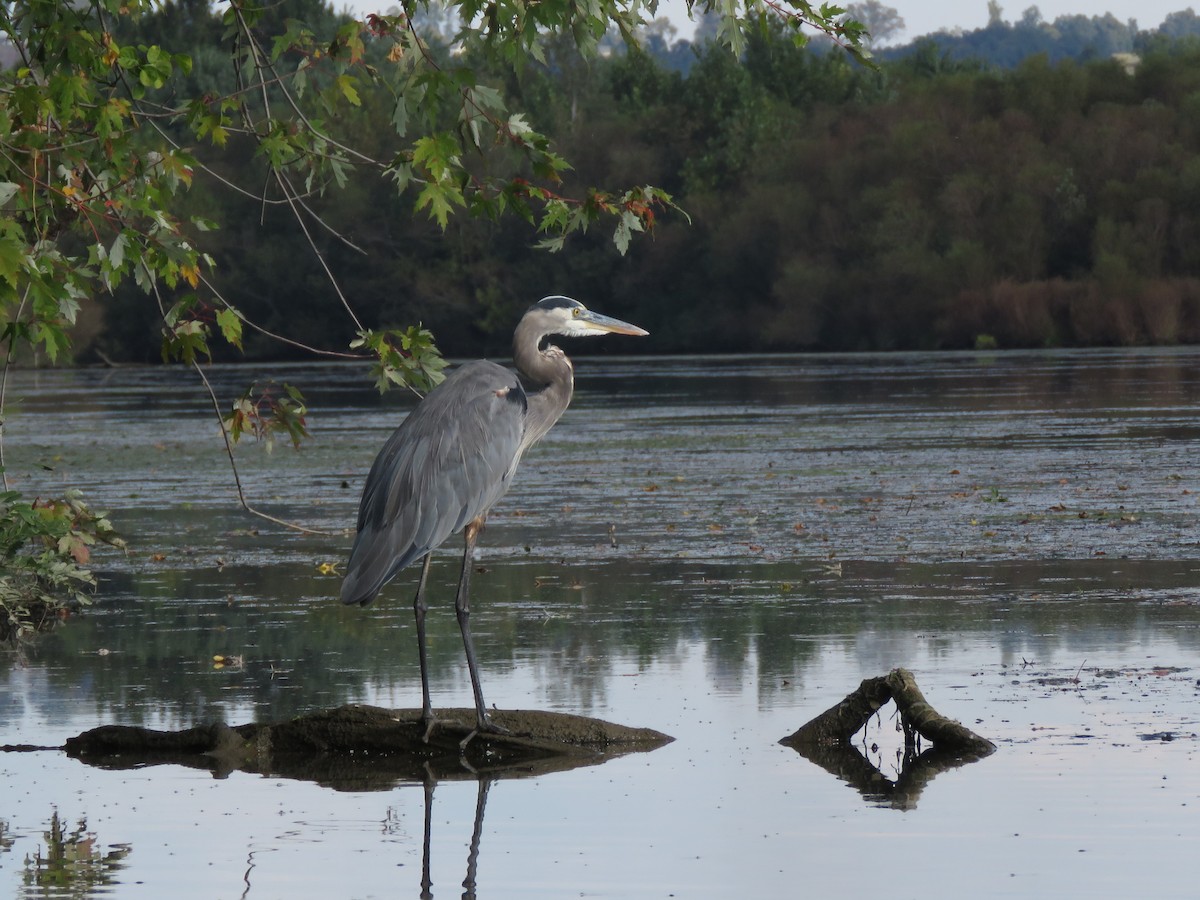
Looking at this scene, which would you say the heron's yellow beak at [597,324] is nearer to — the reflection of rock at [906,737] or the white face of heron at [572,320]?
the white face of heron at [572,320]

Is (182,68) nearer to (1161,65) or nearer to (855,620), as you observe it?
(855,620)

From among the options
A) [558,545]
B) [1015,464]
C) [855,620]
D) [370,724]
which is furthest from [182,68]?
[1015,464]

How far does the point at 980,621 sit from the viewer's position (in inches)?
438

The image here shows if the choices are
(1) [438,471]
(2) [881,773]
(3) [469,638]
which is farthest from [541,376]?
(2) [881,773]

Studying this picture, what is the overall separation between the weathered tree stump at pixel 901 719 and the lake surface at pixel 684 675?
15 centimetres

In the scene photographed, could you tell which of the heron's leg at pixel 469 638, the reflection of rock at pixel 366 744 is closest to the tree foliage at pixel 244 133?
the heron's leg at pixel 469 638

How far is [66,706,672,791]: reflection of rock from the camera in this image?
825 cm

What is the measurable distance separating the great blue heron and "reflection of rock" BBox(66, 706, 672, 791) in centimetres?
13

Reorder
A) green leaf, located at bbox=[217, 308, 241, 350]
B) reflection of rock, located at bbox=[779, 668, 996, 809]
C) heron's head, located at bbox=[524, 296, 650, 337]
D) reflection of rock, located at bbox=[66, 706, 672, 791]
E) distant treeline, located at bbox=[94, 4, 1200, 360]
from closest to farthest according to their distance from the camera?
reflection of rock, located at bbox=[779, 668, 996, 809] < reflection of rock, located at bbox=[66, 706, 672, 791] < green leaf, located at bbox=[217, 308, 241, 350] < heron's head, located at bbox=[524, 296, 650, 337] < distant treeline, located at bbox=[94, 4, 1200, 360]

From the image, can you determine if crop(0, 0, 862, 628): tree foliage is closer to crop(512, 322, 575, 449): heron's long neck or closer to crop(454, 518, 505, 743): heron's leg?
crop(512, 322, 575, 449): heron's long neck

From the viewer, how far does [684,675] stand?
32.5 ft

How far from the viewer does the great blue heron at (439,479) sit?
856 cm

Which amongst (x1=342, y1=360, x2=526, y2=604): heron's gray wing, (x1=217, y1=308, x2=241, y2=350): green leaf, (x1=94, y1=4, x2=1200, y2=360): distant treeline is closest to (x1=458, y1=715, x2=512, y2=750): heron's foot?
(x1=342, y1=360, x2=526, y2=604): heron's gray wing

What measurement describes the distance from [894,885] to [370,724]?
9.21 feet
